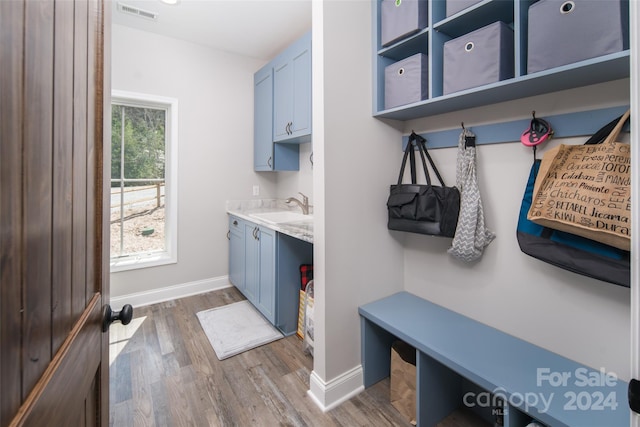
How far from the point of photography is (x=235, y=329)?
7.97 feet

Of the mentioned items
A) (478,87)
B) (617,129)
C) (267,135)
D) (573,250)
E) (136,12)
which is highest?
(136,12)

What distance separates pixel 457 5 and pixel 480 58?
29cm

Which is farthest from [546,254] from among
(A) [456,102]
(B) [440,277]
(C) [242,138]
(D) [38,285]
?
(C) [242,138]

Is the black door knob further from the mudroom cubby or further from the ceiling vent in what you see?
the ceiling vent

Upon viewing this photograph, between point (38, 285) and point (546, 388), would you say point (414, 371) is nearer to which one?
point (546, 388)

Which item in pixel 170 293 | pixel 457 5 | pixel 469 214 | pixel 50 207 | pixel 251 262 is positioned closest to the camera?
pixel 50 207

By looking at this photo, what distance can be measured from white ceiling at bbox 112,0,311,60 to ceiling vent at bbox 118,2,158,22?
31mm

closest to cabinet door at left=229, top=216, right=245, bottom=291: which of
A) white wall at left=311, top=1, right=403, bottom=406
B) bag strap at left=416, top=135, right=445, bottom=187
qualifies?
white wall at left=311, top=1, right=403, bottom=406

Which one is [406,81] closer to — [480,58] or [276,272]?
[480,58]

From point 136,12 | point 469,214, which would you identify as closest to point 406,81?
point 469,214

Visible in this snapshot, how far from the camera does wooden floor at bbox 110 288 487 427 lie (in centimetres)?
154

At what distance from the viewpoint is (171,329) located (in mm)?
2449

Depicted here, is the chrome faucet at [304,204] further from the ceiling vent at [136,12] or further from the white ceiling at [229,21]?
the ceiling vent at [136,12]

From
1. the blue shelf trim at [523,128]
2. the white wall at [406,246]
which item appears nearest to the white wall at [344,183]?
the white wall at [406,246]
